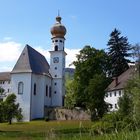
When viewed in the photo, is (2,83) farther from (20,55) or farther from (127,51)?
(127,51)

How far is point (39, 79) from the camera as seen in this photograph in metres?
79.1

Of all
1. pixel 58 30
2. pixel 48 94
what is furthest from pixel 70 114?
pixel 58 30

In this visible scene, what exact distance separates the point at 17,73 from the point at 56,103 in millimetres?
11556

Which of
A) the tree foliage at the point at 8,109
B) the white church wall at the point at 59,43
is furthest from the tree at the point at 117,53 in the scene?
the tree foliage at the point at 8,109

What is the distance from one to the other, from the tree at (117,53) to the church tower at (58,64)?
34.8 ft

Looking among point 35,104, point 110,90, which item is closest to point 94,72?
point 110,90

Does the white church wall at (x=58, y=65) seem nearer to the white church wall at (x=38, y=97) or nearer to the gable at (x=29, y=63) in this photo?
the gable at (x=29, y=63)

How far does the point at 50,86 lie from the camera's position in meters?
83.0

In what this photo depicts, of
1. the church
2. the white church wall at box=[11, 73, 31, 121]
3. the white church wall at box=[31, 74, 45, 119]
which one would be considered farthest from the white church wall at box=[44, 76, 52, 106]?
the white church wall at box=[11, 73, 31, 121]

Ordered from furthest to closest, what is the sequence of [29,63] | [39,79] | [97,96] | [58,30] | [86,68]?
[58,30]
[39,79]
[29,63]
[86,68]
[97,96]

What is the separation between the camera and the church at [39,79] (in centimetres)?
7556

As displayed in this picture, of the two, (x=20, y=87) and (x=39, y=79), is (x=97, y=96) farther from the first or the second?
(x=39, y=79)

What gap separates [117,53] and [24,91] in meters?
21.4

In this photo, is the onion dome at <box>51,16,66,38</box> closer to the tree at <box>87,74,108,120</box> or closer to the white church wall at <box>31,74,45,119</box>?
the white church wall at <box>31,74,45,119</box>
